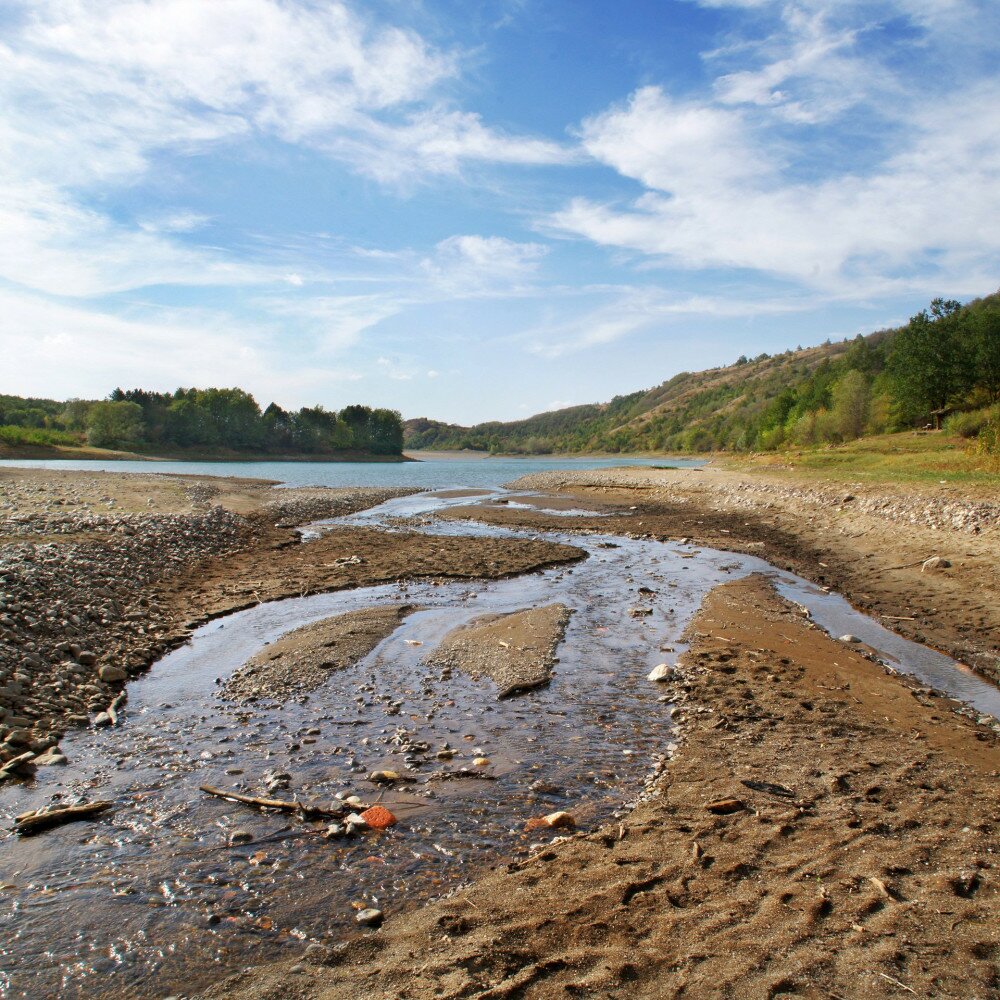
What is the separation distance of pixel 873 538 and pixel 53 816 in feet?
72.1

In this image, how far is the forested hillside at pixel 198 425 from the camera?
10225 centimetres

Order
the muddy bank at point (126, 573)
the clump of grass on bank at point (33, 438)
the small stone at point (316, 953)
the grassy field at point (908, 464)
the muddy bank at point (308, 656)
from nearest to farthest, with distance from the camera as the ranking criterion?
1. the small stone at point (316, 953)
2. the muddy bank at point (126, 573)
3. the muddy bank at point (308, 656)
4. the grassy field at point (908, 464)
5. the clump of grass on bank at point (33, 438)

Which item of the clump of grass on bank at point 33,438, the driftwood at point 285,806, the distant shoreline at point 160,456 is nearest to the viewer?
the driftwood at point 285,806

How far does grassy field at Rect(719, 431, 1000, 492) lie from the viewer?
2683cm

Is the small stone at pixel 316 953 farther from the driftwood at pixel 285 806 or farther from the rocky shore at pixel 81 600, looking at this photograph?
the rocky shore at pixel 81 600

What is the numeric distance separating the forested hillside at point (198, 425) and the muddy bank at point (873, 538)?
86.8 metres

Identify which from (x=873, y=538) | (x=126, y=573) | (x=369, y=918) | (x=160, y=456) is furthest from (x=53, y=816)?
(x=160, y=456)

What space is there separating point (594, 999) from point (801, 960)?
1.28 metres

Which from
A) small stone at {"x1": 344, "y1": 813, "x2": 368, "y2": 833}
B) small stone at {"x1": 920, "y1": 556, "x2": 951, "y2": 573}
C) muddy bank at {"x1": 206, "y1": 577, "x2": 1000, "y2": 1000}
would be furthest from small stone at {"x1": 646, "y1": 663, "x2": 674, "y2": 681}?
small stone at {"x1": 920, "y1": 556, "x2": 951, "y2": 573}

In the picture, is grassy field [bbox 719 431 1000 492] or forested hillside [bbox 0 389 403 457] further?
forested hillside [bbox 0 389 403 457]

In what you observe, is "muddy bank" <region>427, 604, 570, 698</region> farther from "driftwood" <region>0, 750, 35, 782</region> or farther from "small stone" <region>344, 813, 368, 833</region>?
"driftwood" <region>0, 750, 35, 782</region>

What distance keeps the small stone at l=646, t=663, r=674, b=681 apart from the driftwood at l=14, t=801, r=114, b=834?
7.08m

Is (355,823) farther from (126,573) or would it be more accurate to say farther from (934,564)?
(934,564)

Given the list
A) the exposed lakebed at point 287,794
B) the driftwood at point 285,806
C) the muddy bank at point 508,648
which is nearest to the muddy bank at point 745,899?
the exposed lakebed at point 287,794
